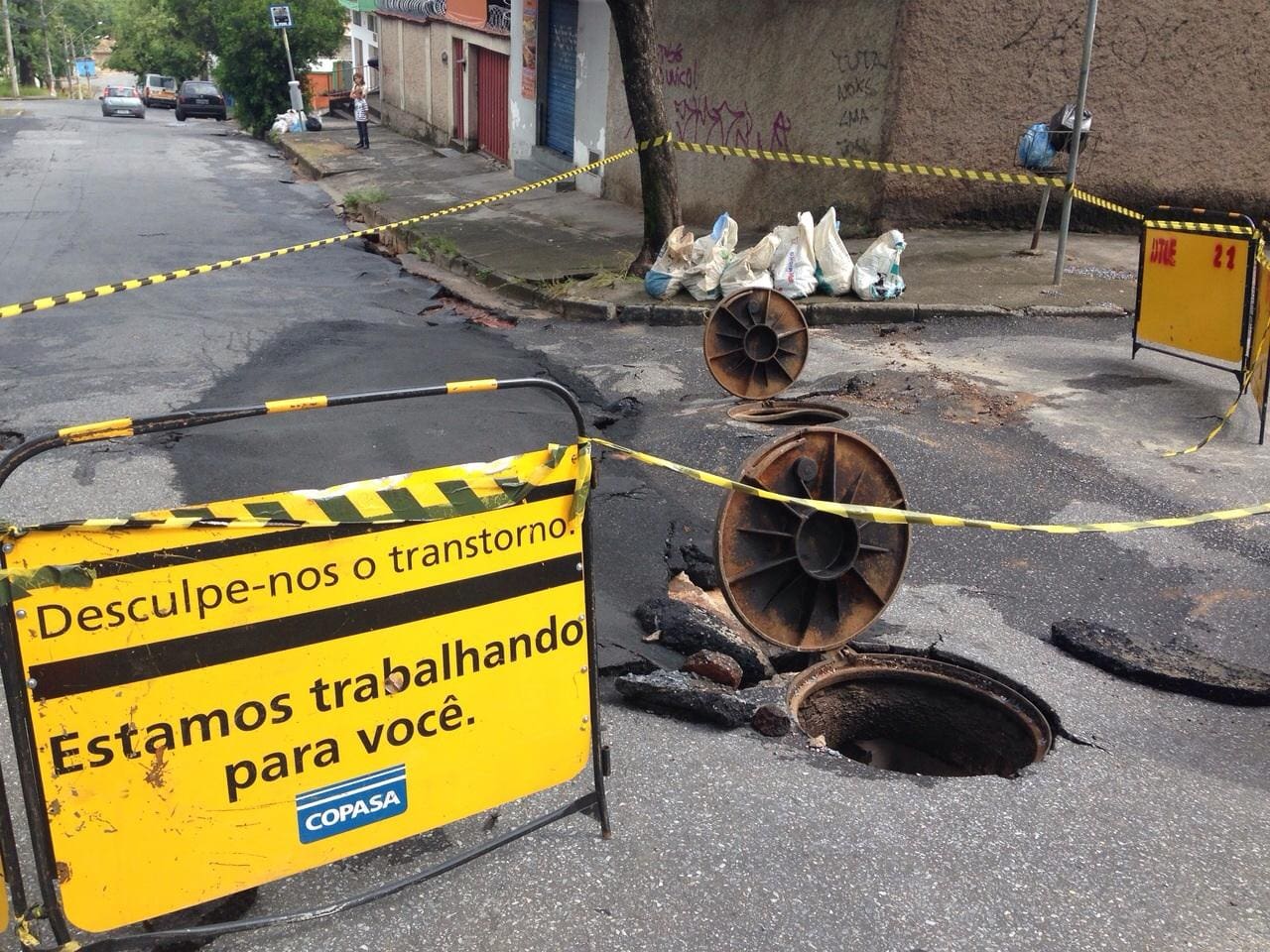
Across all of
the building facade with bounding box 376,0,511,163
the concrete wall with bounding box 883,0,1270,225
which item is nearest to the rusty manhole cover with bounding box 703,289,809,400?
the concrete wall with bounding box 883,0,1270,225

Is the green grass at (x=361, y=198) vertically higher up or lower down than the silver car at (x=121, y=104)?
lower down

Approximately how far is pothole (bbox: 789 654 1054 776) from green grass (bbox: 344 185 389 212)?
1534cm

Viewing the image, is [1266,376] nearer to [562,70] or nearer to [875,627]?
[875,627]

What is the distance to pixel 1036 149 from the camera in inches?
467

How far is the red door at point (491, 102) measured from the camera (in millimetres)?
23234

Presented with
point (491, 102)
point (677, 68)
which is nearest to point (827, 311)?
point (677, 68)

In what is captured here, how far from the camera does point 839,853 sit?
11.9 feet

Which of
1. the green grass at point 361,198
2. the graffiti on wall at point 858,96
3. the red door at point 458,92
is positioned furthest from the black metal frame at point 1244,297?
the red door at point 458,92

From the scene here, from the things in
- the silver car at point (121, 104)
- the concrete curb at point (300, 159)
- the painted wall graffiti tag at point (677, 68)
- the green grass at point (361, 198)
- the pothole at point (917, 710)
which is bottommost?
the pothole at point (917, 710)

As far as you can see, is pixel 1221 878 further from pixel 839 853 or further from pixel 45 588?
pixel 45 588

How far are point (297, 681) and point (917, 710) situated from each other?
2.90 metres

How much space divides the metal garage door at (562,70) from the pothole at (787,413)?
1261cm

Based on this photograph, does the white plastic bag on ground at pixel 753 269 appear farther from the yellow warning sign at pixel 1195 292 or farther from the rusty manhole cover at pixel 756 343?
the yellow warning sign at pixel 1195 292

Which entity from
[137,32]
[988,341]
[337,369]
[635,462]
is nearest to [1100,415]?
[988,341]
